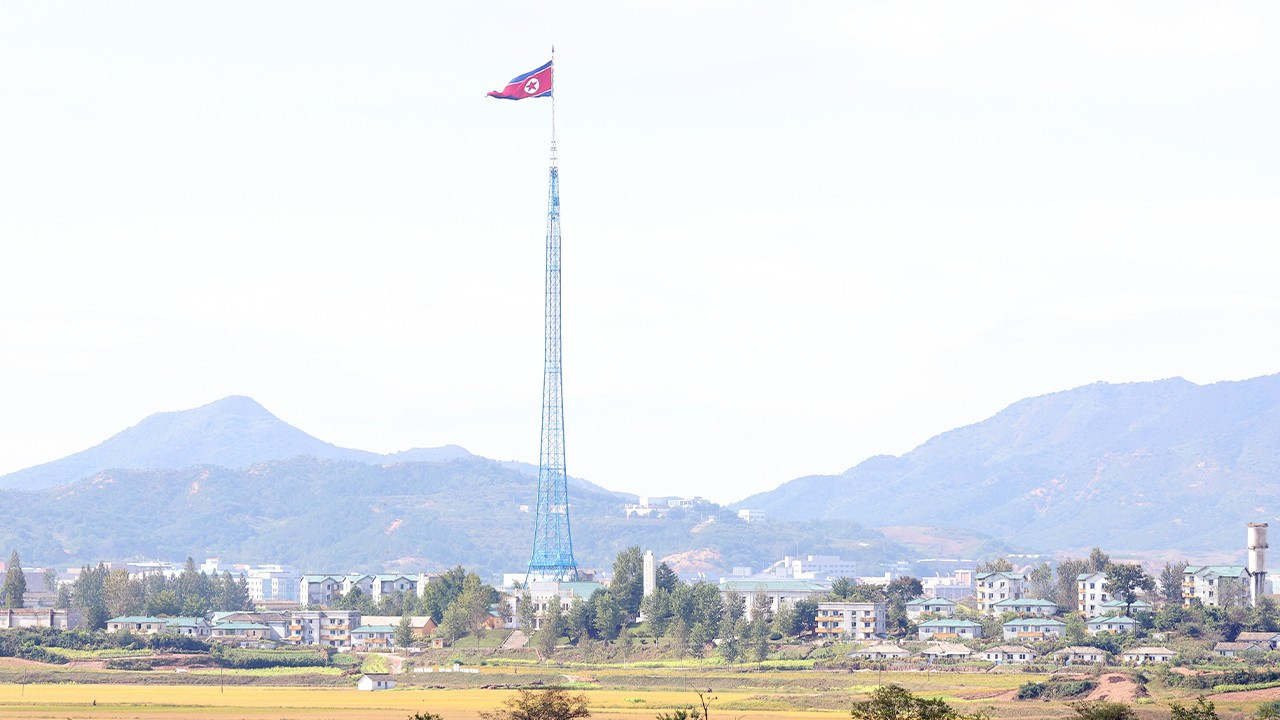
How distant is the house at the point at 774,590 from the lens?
150875mm

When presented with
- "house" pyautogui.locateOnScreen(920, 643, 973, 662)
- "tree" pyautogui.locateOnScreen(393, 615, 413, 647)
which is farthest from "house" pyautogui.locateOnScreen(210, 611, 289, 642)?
"house" pyautogui.locateOnScreen(920, 643, 973, 662)

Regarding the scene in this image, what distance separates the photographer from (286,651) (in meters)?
137

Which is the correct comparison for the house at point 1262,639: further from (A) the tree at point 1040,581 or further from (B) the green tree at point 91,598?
(B) the green tree at point 91,598

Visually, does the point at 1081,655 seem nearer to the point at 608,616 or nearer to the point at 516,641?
the point at 608,616

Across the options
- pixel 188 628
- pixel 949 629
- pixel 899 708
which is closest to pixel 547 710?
pixel 899 708

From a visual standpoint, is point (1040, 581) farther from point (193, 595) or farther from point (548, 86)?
point (193, 595)

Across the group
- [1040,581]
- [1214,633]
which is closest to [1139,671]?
[1214,633]

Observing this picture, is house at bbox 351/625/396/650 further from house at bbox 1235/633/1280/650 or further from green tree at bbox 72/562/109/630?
house at bbox 1235/633/1280/650

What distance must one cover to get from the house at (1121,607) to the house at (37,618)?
240 ft

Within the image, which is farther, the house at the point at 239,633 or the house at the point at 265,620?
the house at the point at 265,620

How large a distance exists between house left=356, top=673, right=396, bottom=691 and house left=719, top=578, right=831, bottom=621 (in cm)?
3581

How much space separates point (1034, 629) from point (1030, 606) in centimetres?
1026

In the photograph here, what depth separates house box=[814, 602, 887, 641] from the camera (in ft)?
445

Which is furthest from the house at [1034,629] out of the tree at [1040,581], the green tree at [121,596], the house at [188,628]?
the green tree at [121,596]
